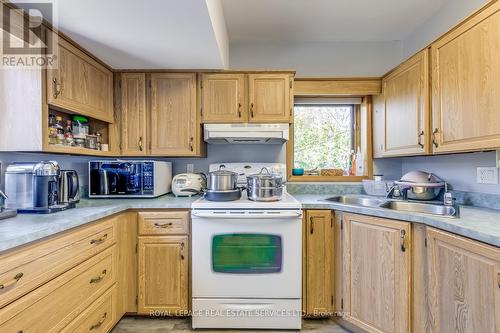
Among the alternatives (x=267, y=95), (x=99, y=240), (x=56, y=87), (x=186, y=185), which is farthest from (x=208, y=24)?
(x=99, y=240)

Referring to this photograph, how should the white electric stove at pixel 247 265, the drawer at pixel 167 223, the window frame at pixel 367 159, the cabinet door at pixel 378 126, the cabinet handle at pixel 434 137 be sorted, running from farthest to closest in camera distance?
the window frame at pixel 367 159 < the cabinet door at pixel 378 126 < the drawer at pixel 167 223 < the white electric stove at pixel 247 265 < the cabinet handle at pixel 434 137

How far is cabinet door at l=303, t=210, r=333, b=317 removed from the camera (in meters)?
1.90

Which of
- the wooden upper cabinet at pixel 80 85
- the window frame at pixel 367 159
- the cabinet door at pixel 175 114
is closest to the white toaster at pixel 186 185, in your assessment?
the cabinet door at pixel 175 114

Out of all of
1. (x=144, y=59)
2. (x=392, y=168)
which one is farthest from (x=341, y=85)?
(x=144, y=59)

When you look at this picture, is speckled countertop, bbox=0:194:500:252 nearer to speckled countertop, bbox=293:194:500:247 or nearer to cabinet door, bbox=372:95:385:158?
speckled countertop, bbox=293:194:500:247

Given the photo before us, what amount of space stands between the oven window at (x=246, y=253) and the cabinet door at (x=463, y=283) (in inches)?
35.6

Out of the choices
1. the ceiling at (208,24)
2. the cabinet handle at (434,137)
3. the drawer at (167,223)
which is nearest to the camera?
the ceiling at (208,24)

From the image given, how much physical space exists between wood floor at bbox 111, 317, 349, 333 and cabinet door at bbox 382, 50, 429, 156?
1.45 m

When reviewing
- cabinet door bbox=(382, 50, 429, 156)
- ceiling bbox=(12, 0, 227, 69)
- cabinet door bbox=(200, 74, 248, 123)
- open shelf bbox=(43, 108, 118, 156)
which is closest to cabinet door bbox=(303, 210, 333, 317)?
cabinet door bbox=(382, 50, 429, 156)

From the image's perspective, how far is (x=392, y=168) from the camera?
→ 8.36 ft

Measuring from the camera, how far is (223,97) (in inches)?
88.8

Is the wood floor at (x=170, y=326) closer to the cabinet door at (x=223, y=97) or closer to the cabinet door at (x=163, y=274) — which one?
the cabinet door at (x=163, y=274)

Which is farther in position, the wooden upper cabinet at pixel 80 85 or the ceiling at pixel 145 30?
the wooden upper cabinet at pixel 80 85

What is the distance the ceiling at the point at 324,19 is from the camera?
2.02 m
